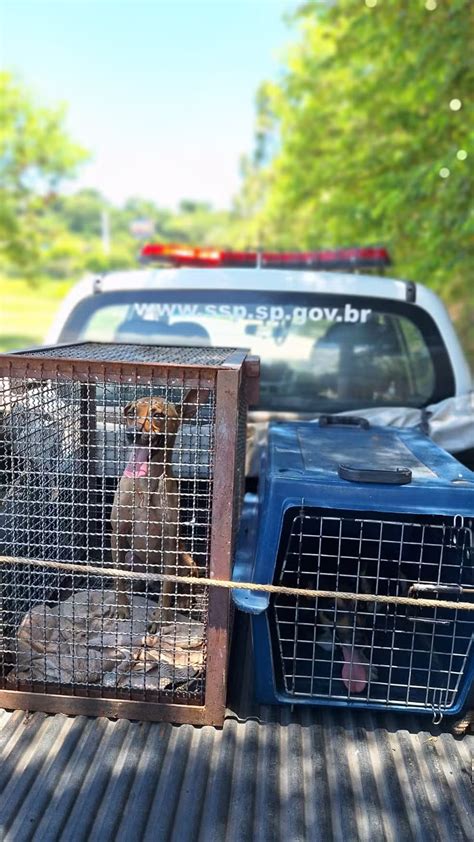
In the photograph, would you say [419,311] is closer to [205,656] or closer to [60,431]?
[60,431]

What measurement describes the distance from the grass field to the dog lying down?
22560 mm

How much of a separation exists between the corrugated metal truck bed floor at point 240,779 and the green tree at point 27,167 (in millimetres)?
23548

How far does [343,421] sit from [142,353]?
102 cm

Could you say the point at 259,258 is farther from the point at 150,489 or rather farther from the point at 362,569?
the point at 362,569

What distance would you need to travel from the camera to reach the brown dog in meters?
2.49

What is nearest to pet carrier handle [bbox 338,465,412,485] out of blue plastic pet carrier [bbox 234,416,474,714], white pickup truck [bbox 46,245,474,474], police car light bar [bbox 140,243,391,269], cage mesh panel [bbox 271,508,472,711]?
blue plastic pet carrier [bbox 234,416,474,714]

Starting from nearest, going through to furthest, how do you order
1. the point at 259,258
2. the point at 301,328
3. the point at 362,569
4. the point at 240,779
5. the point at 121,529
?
the point at 240,779
the point at 362,569
the point at 121,529
the point at 301,328
the point at 259,258

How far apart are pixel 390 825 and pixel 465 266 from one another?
8497 mm

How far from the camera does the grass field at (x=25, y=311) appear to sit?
30.2 metres

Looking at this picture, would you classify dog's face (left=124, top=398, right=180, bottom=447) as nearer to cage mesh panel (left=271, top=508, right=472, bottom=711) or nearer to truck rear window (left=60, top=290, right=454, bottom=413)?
cage mesh panel (left=271, top=508, right=472, bottom=711)

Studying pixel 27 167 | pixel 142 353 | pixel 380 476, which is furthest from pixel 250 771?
pixel 27 167

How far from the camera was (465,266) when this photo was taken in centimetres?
929

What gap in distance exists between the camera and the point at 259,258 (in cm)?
492

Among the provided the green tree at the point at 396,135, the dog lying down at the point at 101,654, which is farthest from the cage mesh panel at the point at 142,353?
the green tree at the point at 396,135
